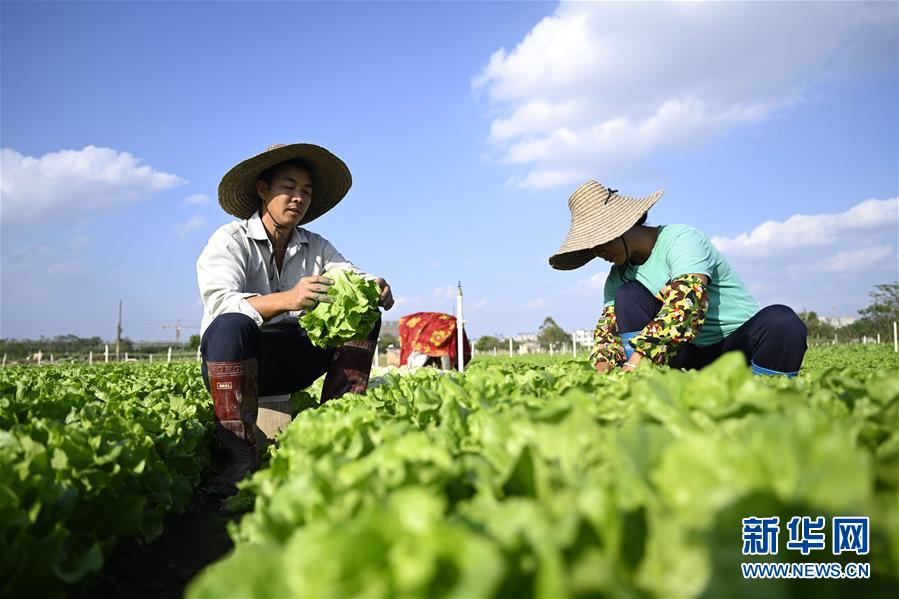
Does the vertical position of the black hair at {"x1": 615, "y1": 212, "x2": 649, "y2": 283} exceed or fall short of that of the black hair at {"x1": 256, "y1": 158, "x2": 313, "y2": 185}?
it falls short

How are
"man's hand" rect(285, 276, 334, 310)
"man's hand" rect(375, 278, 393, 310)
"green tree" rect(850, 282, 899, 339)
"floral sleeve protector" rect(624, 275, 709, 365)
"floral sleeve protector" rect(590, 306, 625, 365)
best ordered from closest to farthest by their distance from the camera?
"floral sleeve protector" rect(624, 275, 709, 365), "man's hand" rect(285, 276, 334, 310), "man's hand" rect(375, 278, 393, 310), "floral sleeve protector" rect(590, 306, 625, 365), "green tree" rect(850, 282, 899, 339)

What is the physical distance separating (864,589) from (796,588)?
10 centimetres

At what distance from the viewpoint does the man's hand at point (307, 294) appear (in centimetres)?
408

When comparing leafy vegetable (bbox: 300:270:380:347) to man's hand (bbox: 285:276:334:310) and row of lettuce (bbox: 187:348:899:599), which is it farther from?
row of lettuce (bbox: 187:348:899:599)

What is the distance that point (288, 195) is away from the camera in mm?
4660

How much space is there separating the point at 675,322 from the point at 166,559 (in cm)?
310

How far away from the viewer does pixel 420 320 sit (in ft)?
59.5

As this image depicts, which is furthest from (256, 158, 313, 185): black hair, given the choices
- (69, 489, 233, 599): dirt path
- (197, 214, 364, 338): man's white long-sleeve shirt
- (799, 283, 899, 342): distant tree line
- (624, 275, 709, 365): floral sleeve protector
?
(799, 283, 899, 342): distant tree line

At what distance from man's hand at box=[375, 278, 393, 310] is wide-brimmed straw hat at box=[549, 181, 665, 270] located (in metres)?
1.33

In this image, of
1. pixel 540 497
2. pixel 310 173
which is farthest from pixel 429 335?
pixel 540 497

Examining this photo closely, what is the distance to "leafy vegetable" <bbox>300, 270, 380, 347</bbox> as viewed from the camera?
411cm

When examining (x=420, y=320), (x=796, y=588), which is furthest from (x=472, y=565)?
(x=420, y=320)

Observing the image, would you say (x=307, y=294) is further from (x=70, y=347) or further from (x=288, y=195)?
(x=70, y=347)

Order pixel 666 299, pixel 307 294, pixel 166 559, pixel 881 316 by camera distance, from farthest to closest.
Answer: pixel 881 316 → pixel 307 294 → pixel 666 299 → pixel 166 559
